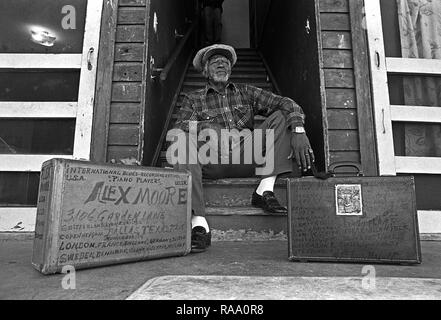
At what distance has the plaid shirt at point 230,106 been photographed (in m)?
2.19

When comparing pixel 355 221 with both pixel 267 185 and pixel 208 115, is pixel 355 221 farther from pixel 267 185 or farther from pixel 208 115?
pixel 208 115

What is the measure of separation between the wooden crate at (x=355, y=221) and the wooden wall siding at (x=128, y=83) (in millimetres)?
1196

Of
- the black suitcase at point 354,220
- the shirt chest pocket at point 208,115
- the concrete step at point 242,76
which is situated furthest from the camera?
the concrete step at point 242,76

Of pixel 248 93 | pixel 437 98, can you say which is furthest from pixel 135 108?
pixel 437 98

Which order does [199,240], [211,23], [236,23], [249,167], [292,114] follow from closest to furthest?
[199,240], [292,114], [249,167], [211,23], [236,23]

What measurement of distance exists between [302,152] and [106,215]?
106 cm

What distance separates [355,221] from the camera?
4.27 ft

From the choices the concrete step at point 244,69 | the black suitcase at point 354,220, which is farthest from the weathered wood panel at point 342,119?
the concrete step at point 244,69

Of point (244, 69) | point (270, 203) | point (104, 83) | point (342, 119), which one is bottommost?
point (270, 203)

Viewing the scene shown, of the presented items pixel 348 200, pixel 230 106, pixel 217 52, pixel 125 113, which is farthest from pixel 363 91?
pixel 125 113

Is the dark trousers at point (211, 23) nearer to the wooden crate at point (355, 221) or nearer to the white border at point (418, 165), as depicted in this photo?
the white border at point (418, 165)

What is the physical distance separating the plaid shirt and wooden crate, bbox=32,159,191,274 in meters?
0.80
